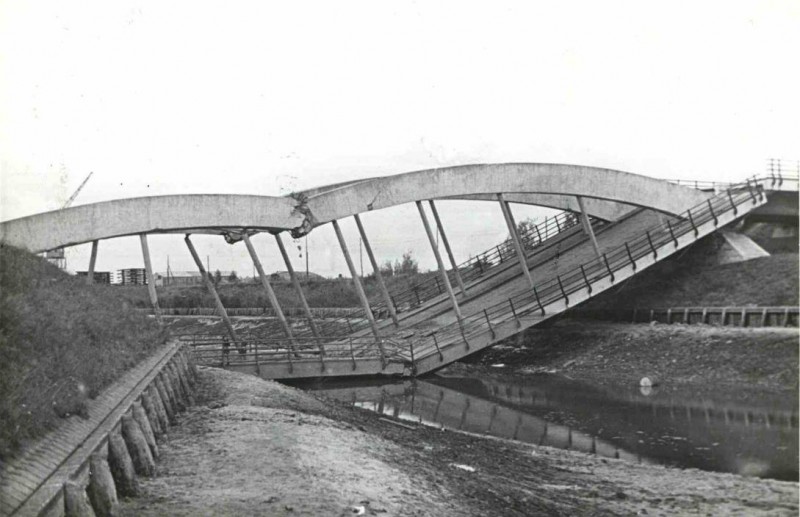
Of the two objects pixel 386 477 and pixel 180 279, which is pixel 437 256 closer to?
pixel 386 477

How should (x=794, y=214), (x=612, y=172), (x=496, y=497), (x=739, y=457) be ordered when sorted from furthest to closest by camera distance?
(x=794, y=214) < (x=612, y=172) < (x=739, y=457) < (x=496, y=497)

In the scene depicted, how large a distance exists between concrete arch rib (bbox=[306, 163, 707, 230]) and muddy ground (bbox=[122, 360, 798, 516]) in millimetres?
10062

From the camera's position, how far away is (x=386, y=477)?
916 cm

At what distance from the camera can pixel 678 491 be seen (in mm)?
10359

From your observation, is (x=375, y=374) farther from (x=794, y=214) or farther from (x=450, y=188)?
(x=794, y=214)

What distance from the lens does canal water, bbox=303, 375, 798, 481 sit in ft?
41.7

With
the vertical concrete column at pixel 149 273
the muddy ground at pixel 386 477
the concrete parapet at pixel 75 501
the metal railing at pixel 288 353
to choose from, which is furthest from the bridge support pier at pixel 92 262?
the concrete parapet at pixel 75 501

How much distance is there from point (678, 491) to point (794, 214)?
25015mm

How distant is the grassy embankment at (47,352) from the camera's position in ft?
21.0

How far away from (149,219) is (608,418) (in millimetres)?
12552

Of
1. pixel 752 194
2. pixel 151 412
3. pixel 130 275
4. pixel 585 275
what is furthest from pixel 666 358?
pixel 130 275

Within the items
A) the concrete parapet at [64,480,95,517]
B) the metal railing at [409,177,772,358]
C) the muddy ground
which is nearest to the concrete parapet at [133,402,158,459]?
the muddy ground

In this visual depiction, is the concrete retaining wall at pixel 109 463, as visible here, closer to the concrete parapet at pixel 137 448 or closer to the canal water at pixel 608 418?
the concrete parapet at pixel 137 448

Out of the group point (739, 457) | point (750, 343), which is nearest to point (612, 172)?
point (750, 343)
